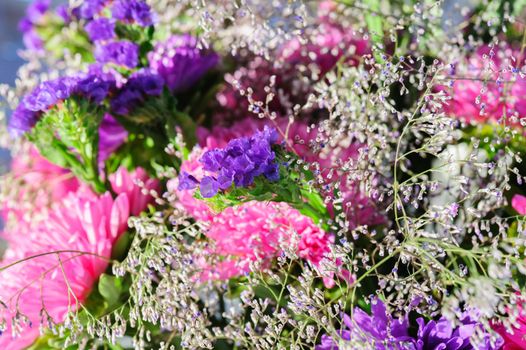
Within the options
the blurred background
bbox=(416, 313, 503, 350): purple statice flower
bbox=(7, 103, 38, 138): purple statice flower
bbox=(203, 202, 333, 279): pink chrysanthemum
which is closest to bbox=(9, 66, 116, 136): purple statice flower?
bbox=(7, 103, 38, 138): purple statice flower

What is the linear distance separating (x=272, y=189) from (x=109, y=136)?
19 cm

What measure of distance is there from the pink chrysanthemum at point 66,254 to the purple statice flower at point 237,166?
10 centimetres

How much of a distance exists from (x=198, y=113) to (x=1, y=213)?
7.9 inches

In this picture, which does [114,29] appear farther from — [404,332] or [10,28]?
[10,28]

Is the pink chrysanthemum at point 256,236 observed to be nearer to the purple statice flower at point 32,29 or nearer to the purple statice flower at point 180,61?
the purple statice flower at point 180,61

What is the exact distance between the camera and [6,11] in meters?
1.16

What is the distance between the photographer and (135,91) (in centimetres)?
37

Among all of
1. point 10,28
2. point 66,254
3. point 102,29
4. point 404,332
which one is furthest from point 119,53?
point 10,28

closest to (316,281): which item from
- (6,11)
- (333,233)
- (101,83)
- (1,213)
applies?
(333,233)

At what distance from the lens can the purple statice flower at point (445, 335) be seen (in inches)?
10.6

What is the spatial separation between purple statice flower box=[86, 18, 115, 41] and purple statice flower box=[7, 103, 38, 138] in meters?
0.06

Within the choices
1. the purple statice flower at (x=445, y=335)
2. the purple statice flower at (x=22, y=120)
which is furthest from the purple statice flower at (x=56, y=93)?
the purple statice flower at (x=445, y=335)

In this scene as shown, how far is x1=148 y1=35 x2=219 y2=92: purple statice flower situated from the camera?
42cm

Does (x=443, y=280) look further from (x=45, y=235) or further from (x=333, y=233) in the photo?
(x=45, y=235)
